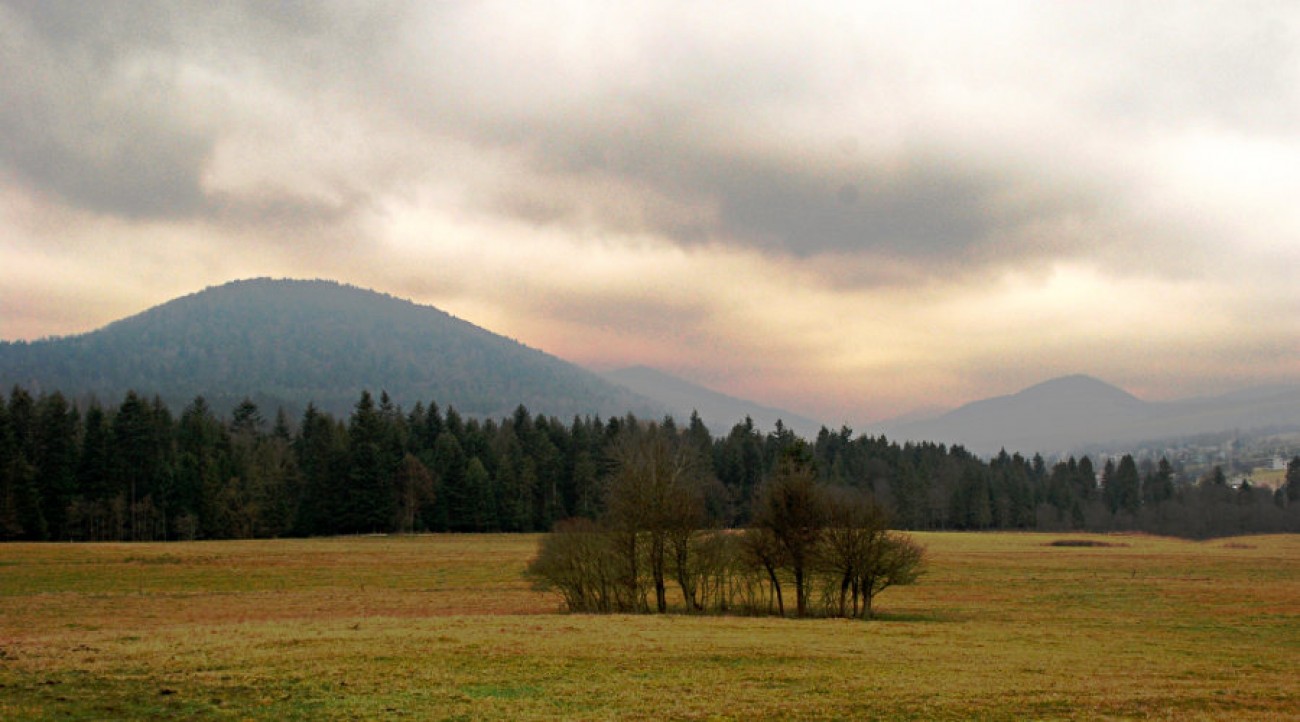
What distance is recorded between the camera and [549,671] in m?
21.0

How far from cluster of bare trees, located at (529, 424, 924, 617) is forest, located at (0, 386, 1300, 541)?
11.7ft

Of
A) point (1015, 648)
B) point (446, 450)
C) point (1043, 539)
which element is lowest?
point (1043, 539)

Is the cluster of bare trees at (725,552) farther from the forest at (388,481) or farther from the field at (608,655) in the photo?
the forest at (388,481)

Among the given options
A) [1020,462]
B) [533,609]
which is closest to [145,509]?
[533,609]

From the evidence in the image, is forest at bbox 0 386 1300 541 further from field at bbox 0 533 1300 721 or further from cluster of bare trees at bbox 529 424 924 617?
field at bbox 0 533 1300 721

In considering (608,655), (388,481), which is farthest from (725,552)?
(388,481)

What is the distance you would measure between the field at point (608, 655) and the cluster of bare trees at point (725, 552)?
309 cm

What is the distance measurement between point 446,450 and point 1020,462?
5514 inches

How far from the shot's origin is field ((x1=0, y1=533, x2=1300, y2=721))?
1759 centimetres

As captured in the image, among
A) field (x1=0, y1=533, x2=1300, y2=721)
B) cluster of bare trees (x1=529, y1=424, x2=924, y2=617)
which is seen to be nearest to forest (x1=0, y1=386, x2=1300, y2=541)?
cluster of bare trees (x1=529, y1=424, x2=924, y2=617)

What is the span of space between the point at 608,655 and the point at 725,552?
74.4 ft

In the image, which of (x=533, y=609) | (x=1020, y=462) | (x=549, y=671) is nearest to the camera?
(x=549, y=671)

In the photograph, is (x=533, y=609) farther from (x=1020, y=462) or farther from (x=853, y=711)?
(x=1020, y=462)

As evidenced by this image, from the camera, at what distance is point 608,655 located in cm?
2336
